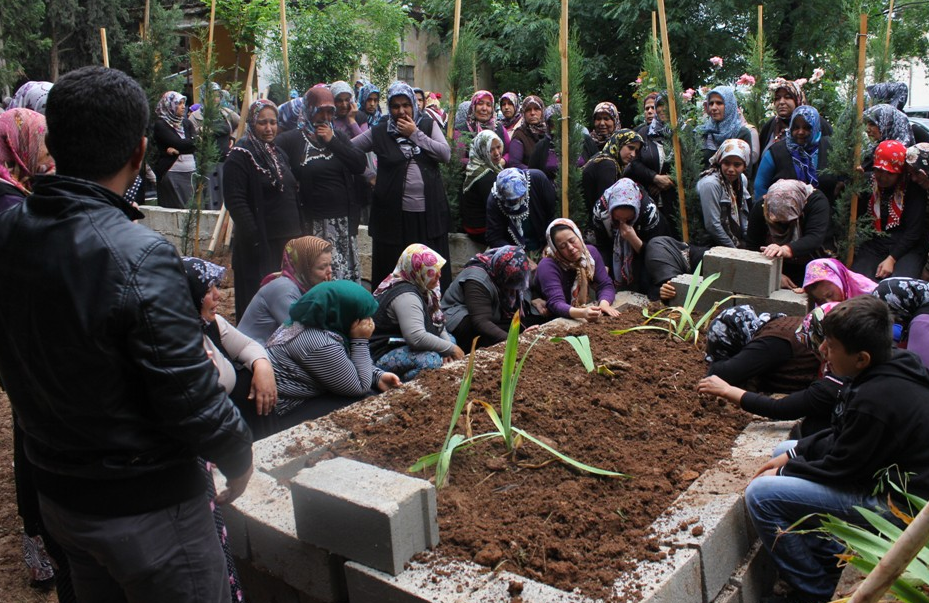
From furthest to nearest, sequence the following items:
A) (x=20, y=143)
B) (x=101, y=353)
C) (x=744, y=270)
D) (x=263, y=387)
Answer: (x=744, y=270)
(x=263, y=387)
(x=20, y=143)
(x=101, y=353)

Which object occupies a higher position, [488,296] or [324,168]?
[324,168]

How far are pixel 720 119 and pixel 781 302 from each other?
291 centimetres

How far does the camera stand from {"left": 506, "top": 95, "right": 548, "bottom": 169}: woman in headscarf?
25.7 feet

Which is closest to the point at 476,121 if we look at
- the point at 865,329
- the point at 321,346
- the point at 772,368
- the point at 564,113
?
the point at 564,113

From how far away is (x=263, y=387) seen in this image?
3701 millimetres

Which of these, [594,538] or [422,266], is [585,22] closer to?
[422,266]

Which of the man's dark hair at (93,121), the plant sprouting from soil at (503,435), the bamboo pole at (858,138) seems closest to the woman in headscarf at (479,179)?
the bamboo pole at (858,138)

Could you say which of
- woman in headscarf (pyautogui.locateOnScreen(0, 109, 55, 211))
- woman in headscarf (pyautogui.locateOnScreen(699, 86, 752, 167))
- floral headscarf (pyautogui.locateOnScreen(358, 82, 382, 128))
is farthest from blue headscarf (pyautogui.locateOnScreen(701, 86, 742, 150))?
woman in headscarf (pyautogui.locateOnScreen(0, 109, 55, 211))

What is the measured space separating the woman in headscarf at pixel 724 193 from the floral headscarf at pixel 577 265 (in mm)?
1183

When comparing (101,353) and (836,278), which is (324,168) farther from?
(101,353)

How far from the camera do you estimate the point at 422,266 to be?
15.9 feet

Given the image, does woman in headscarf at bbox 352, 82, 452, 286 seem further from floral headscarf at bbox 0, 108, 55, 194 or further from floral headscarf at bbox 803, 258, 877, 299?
floral headscarf at bbox 0, 108, 55, 194

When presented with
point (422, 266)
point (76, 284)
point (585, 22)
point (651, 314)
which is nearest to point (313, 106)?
point (422, 266)

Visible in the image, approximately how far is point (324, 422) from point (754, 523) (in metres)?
1.89
